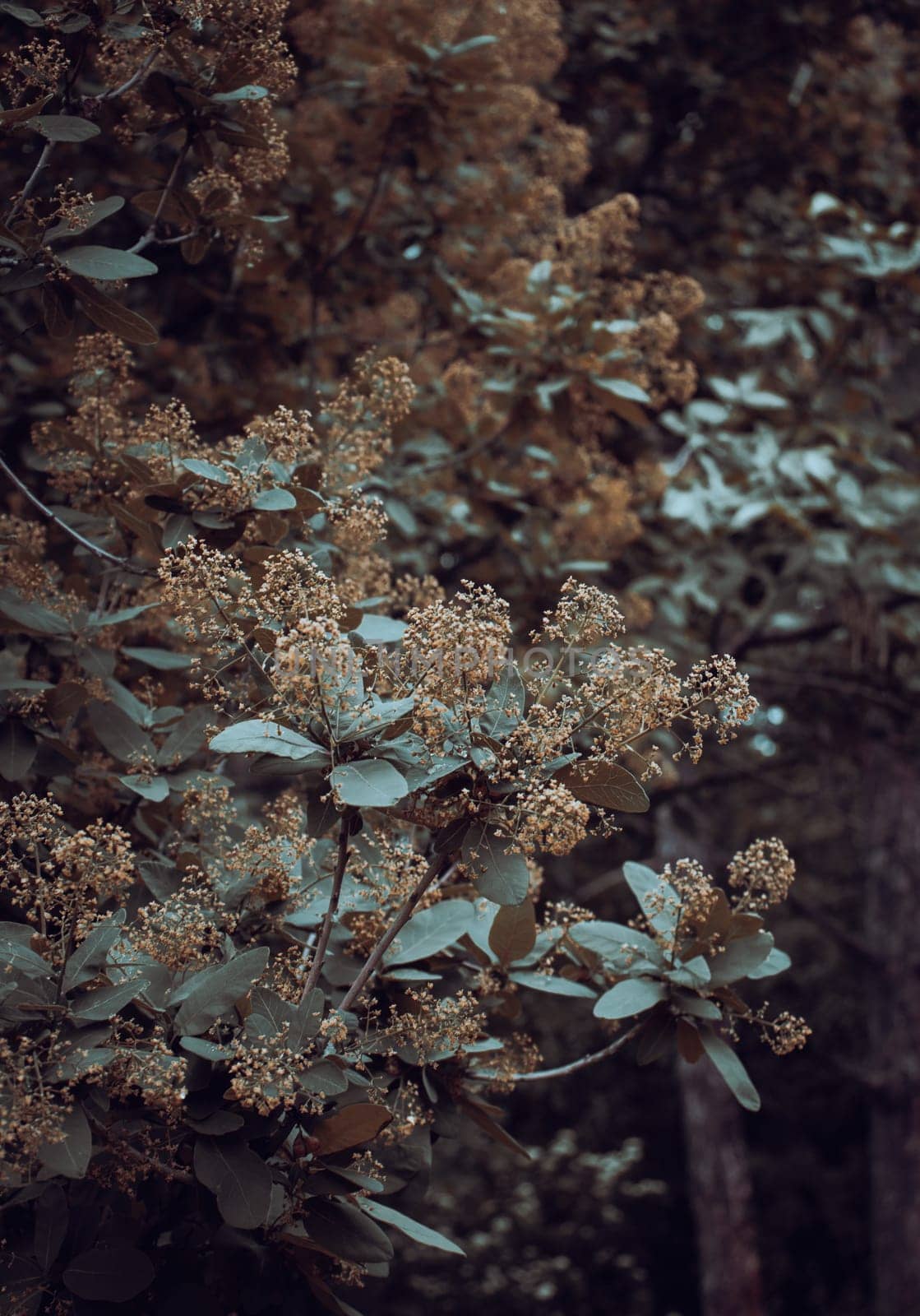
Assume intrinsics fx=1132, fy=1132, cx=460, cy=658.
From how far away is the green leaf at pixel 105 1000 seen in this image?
4.97 feet

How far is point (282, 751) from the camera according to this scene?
A: 4.91 feet

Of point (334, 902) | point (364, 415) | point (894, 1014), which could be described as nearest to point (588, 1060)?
point (334, 902)

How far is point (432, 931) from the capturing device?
6.28ft

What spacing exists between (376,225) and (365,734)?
2.83 meters

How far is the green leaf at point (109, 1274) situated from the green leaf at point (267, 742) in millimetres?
708

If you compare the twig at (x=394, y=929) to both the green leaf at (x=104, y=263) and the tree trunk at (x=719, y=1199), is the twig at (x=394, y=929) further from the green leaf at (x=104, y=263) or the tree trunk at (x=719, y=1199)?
the tree trunk at (x=719, y=1199)

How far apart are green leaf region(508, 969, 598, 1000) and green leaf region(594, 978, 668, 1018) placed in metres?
0.12

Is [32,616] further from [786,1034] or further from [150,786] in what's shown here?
[786,1034]

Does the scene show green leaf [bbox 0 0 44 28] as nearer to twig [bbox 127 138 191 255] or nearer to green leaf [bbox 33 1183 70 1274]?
twig [bbox 127 138 191 255]

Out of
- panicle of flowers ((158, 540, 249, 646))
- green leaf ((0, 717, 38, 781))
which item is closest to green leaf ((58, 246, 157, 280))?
panicle of flowers ((158, 540, 249, 646))

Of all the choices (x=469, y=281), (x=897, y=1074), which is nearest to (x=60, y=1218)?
(x=469, y=281)

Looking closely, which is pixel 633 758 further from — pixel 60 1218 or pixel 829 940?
pixel 829 940

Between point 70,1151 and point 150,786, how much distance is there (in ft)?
2.35

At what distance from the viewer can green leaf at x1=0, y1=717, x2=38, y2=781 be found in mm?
2037
